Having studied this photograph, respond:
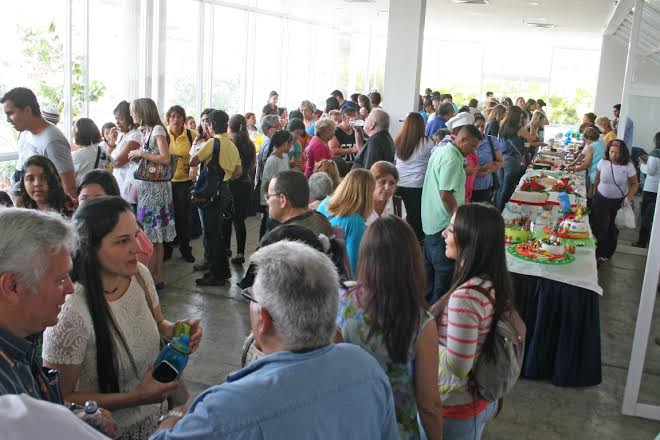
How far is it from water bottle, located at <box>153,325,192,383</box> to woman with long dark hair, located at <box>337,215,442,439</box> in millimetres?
499

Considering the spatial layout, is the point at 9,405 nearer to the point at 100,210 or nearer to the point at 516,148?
the point at 100,210

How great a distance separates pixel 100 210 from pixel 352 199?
186 cm

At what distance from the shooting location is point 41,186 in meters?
3.47

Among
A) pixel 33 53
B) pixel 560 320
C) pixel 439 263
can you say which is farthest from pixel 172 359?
pixel 33 53

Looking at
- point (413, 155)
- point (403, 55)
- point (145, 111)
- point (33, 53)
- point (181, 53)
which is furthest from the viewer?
point (181, 53)

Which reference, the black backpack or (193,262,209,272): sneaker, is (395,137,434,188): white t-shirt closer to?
the black backpack

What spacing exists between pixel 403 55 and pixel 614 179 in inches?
124

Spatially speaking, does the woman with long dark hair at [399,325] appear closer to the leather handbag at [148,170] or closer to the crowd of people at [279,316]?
the crowd of people at [279,316]

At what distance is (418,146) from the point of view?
243 inches

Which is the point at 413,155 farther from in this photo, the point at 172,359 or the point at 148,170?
the point at 172,359

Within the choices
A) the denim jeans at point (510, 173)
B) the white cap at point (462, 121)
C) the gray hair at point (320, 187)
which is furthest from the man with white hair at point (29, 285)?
the denim jeans at point (510, 173)

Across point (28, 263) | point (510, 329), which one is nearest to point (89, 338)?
point (28, 263)

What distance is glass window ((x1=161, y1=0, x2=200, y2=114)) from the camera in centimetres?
1019

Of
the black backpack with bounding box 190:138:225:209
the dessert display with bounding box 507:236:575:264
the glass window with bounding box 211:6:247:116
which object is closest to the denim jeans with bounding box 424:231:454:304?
the dessert display with bounding box 507:236:575:264
